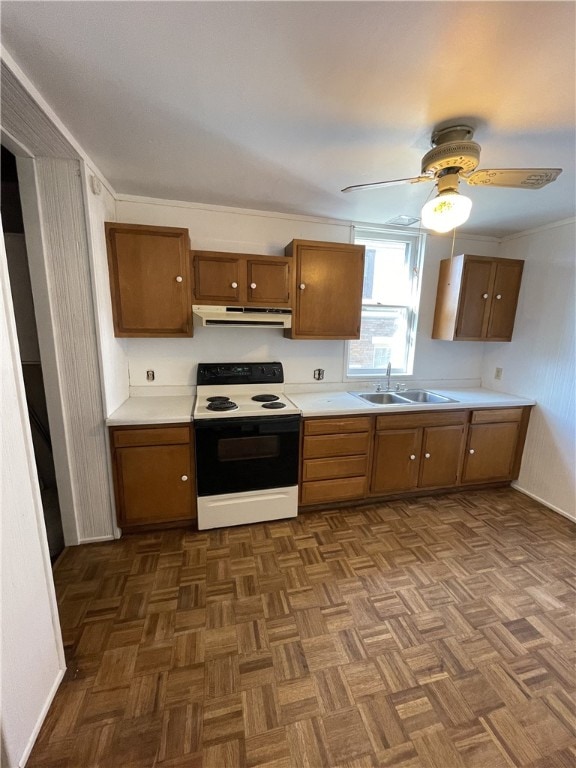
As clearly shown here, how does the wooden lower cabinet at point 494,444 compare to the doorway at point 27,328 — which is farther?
the wooden lower cabinet at point 494,444

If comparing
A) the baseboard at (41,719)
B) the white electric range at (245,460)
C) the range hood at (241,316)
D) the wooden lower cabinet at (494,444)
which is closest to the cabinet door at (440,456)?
the wooden lower cabinet at (494,444)

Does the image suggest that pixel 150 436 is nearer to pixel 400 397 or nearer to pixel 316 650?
Result: pixel 316 650

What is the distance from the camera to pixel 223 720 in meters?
1.25

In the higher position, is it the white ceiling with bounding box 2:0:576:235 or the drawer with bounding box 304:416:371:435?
the white ceiling with bounding box 2:0:576:235

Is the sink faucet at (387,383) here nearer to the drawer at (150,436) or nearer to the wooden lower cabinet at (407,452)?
the wooden lower cabinet at (407,452)

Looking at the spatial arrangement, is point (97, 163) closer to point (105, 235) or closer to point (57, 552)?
point (105, 235)

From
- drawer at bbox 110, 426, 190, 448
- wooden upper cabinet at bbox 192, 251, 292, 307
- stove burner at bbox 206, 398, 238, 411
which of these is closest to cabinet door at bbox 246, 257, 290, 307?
wooden upper cabinet at bbox 192, 251, 292, 307

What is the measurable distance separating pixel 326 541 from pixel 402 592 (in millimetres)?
587

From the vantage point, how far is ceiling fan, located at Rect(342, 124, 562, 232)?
56.5 inches

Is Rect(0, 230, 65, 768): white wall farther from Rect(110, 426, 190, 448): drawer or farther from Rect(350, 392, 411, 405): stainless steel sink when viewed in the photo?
Rect(350, 392, 411, 405): stainless steel sink

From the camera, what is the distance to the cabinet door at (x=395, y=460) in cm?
265

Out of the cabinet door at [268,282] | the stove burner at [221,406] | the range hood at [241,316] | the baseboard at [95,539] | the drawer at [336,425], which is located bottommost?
the baseboard at [95,539]

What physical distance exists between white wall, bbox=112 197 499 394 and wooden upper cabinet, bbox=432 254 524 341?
24cm

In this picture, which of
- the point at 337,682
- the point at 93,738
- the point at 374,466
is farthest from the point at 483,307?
the point at 93,738
